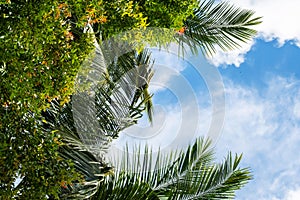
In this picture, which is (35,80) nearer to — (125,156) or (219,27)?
(125,156)

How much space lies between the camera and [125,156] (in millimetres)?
6285

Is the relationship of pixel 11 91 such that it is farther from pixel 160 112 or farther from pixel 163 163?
pixel 160 112

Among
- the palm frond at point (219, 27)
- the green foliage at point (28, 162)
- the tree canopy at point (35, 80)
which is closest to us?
the tree canopy at point (35, 80)

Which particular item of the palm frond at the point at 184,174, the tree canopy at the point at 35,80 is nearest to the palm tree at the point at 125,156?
the palm frond at the point at 184,174

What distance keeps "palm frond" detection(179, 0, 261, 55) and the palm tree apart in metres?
1.52

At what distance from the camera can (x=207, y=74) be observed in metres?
7.18

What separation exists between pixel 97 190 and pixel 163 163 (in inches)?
35.6

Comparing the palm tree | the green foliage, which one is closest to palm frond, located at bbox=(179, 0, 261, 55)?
the palm tree

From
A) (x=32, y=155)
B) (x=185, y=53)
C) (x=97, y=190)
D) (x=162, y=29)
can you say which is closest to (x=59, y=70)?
(x=32, y=155)

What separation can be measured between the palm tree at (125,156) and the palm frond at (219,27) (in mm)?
1524

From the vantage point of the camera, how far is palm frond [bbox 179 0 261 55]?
27.9ft

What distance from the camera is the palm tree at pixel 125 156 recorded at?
6.08m

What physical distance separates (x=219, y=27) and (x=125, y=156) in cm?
323

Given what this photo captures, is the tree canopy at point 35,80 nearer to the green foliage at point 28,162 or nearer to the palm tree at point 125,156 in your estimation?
the green foliage at point 28,162
